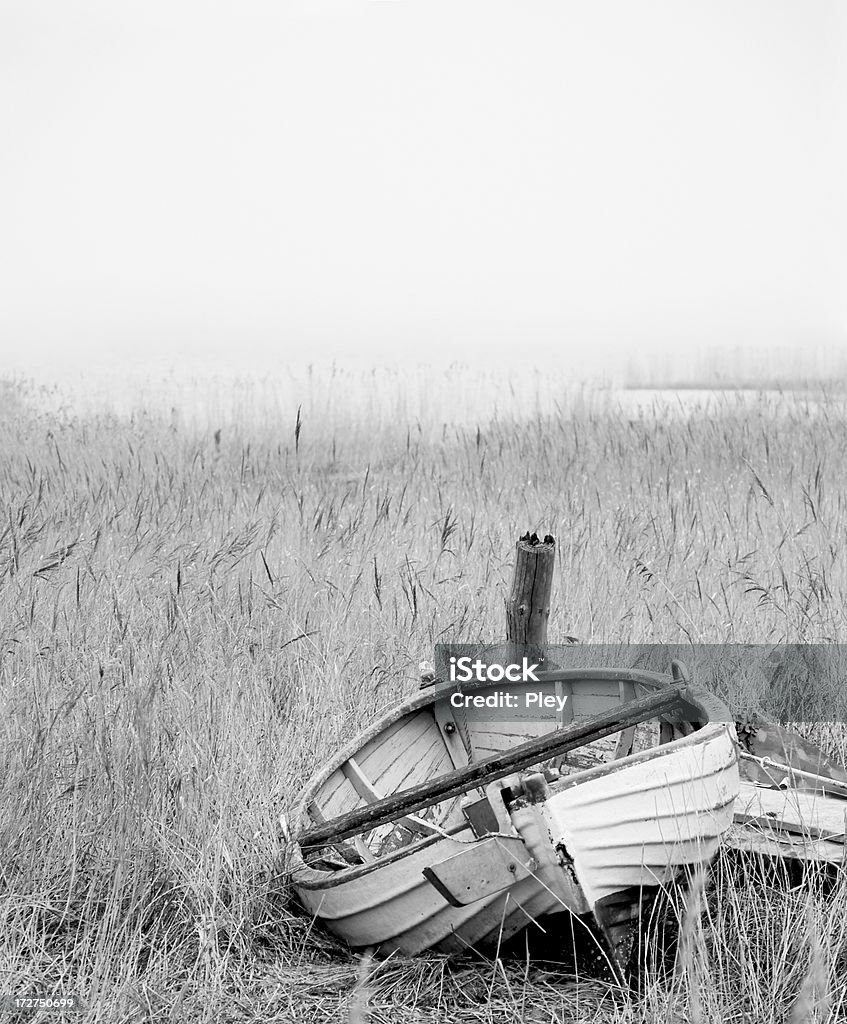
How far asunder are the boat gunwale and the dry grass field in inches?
6.1

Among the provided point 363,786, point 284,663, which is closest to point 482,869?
point 363,786

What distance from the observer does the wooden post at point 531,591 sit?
3.95 m

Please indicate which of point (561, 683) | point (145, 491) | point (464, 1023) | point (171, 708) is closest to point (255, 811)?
point (171, 708)

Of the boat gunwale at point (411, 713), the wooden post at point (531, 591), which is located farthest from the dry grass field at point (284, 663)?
the wooden post at point (531, 591)

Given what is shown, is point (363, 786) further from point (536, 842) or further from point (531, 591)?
point (536, 842)

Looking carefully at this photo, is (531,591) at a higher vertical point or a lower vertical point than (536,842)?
higher

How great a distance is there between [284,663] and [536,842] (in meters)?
2.24

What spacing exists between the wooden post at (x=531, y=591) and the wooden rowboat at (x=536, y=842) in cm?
66

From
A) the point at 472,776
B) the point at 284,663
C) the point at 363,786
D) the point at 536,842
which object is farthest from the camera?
the point at 284,663

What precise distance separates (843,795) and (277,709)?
7.33 ft

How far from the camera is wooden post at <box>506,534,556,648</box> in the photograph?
3.95 metres

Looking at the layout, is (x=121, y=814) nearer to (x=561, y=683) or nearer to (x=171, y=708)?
(x=171, y=708)

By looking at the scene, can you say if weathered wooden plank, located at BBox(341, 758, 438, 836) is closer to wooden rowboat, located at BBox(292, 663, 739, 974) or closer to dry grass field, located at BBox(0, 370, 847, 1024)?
wooden rowboat, located at BBox(292, 663, 739, 974)

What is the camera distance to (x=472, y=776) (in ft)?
9.81
